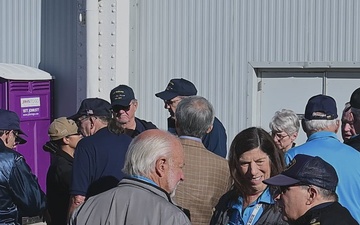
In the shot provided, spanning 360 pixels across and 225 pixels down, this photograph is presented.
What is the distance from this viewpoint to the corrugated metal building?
33.2 feet

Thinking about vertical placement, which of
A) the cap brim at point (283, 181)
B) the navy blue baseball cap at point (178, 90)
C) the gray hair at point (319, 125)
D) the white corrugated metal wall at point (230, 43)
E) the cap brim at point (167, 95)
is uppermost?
the white corrugated metal wall at point (230, 43)

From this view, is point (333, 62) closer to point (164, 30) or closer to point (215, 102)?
point (215, 102)

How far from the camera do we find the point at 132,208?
3852 millimetres

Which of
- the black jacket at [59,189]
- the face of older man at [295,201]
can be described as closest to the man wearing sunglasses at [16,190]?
the black jacket at [59,189]

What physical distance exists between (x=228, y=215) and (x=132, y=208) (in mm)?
1011

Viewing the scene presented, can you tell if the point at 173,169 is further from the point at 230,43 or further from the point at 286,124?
the point at 230,43

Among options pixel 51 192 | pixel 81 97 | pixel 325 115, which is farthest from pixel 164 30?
pixel 325 115

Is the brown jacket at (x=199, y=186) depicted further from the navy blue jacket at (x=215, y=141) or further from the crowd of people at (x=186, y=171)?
the navy blue jacket at (x=215, y=141)

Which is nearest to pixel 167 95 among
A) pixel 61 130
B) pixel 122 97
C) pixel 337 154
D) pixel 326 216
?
pixel 122 97

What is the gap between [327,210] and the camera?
3631mm

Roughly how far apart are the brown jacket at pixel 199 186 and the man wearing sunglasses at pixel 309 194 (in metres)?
1.71

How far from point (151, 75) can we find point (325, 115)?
5.60 metres

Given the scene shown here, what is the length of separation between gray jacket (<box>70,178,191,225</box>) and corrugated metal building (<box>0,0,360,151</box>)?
653 centimetres

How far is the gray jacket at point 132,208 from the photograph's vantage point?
3.83 metres
